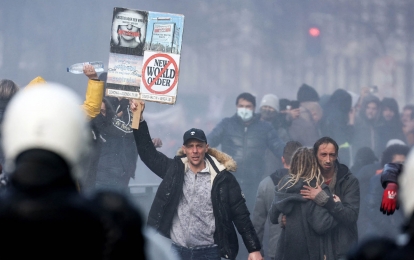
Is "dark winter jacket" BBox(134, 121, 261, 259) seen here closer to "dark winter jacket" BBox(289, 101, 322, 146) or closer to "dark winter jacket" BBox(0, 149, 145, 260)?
"dark winter jacket" BBox(0, 149, 145, 260)

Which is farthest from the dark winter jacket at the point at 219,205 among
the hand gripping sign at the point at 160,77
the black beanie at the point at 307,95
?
the black beanie at the point at 307,95

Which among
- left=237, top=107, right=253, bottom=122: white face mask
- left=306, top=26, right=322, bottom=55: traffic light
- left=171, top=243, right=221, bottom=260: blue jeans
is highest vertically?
left=306, top=26, right=322, bottom=55: traffic light

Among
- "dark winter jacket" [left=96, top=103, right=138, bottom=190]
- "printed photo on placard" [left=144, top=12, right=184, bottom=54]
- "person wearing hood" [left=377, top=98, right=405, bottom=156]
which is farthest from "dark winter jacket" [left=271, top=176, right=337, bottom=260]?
"person wearing hood" [left=377, top=98, right=405, bottom=156]

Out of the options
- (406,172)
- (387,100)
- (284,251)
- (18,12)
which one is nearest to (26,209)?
(406,172)

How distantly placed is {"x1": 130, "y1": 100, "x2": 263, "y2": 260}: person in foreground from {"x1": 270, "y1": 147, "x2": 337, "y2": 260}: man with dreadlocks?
34 cm

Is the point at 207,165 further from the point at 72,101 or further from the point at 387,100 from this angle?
the point at 387,100

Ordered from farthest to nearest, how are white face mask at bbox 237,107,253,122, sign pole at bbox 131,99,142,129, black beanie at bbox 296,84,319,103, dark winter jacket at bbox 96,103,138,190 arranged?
black beanie at bbox 296,84,319,103
white face mask at bbox 237,107,253,122
dark winter jacket at bbox 96,103,138,190
sign pole at bbox 131,99,142,129

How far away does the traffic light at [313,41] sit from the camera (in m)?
11.1

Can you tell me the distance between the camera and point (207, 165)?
4824mm

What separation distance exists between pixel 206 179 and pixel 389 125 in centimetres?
627

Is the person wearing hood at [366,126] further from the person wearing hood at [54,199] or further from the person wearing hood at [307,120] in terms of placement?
the person wearing hood at [54,199]

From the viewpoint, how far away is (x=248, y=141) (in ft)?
26.7

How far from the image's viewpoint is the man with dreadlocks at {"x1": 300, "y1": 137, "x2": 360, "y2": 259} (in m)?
4.90

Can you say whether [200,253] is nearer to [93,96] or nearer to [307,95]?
[93,96]
